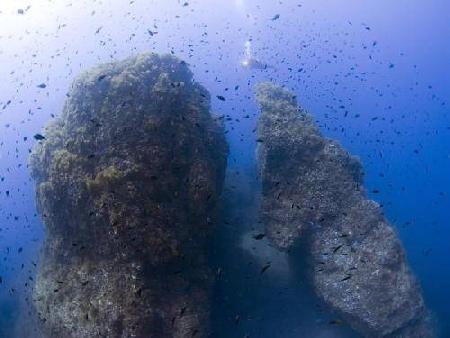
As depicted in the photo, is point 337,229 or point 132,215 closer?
point 132,215

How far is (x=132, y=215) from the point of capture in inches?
386

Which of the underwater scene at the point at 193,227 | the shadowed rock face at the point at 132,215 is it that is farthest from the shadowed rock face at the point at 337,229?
the shadowed rock face at the point at 132,215

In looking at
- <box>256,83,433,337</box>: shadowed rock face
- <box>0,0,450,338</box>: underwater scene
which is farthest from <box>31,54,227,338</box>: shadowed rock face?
<box>256,83,433,337</box>: shadowed rock face

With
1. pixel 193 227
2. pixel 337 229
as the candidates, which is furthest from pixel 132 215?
pixel 337 229

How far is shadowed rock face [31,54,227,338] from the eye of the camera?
32.0 feet

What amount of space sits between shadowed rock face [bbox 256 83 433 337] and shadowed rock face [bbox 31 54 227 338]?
222 cm

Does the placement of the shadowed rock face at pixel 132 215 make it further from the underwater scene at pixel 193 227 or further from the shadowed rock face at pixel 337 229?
the shadowed rock face at pixel 337 229

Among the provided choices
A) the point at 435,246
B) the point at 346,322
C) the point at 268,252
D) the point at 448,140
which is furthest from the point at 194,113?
the point at 448,140

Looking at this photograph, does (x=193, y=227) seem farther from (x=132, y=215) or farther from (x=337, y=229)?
(x=337, y=229)

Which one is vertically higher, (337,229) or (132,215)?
(132,215)

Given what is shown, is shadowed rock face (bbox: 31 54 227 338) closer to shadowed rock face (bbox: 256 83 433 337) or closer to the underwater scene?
the underwater scene

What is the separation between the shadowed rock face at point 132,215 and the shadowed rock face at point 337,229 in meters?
2.22

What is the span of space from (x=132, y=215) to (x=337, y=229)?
21.6ft

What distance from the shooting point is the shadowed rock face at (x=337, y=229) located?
40.0 feet
